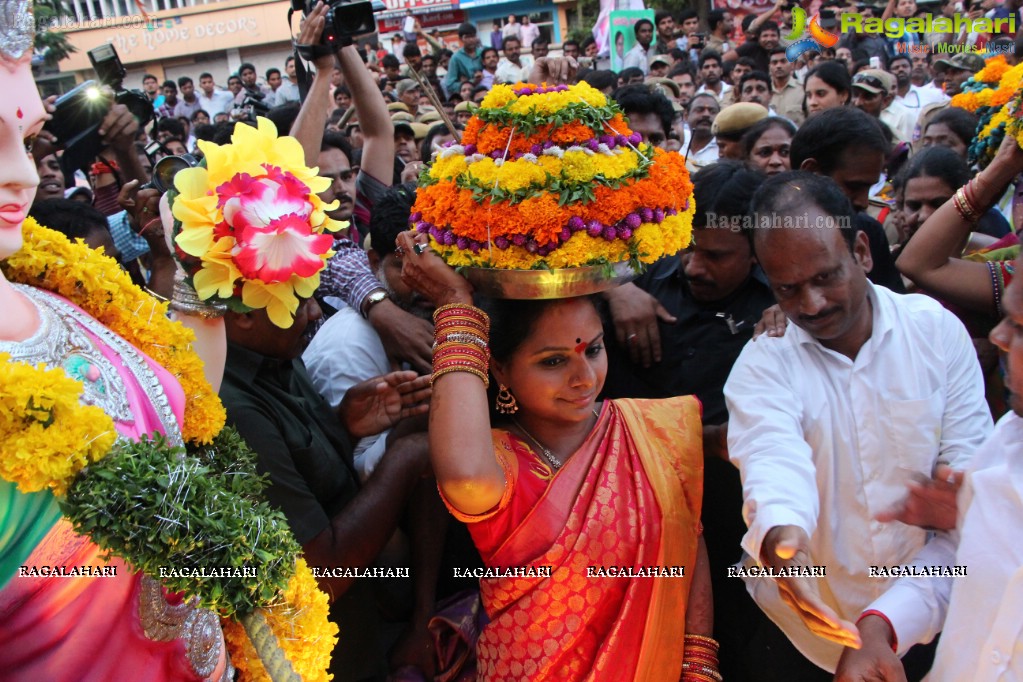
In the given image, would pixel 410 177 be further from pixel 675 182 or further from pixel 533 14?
pixel 533 14

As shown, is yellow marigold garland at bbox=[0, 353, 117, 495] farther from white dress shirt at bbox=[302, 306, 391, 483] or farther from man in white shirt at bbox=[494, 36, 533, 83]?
man in white shirt at bbox=[494, 36, 533, 83]

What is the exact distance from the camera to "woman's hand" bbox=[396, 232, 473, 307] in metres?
2.35

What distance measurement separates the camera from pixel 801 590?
1855 millimetres

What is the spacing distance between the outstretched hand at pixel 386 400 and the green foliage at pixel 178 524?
3.75 feet

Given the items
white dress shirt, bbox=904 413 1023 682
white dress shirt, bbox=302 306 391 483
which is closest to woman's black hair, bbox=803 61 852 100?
white dress shirt, bbox=302 306 391 483

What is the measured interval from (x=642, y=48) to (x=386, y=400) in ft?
33.1

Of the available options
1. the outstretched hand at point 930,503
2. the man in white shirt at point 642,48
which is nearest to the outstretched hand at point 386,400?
the outstretched hand at point 930,503

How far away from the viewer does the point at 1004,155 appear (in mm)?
2898

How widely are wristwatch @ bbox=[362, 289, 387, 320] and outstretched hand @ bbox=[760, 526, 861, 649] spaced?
1.76 metres

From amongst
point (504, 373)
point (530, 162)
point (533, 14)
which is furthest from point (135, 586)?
point (533, 14)

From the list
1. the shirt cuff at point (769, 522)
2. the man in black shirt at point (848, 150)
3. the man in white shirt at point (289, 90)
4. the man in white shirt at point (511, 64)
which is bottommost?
the man in white shirt at point (289, 90)

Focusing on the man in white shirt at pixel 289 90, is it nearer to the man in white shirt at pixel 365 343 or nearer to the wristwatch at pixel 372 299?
the man in white shirt at pixel 365 343

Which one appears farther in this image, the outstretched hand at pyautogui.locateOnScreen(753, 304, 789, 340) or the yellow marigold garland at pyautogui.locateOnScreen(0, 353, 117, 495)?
the outstretched hand at pyautogui.locateOnScreen(753, 304, 789, 340)

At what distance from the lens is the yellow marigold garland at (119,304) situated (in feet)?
6.00
